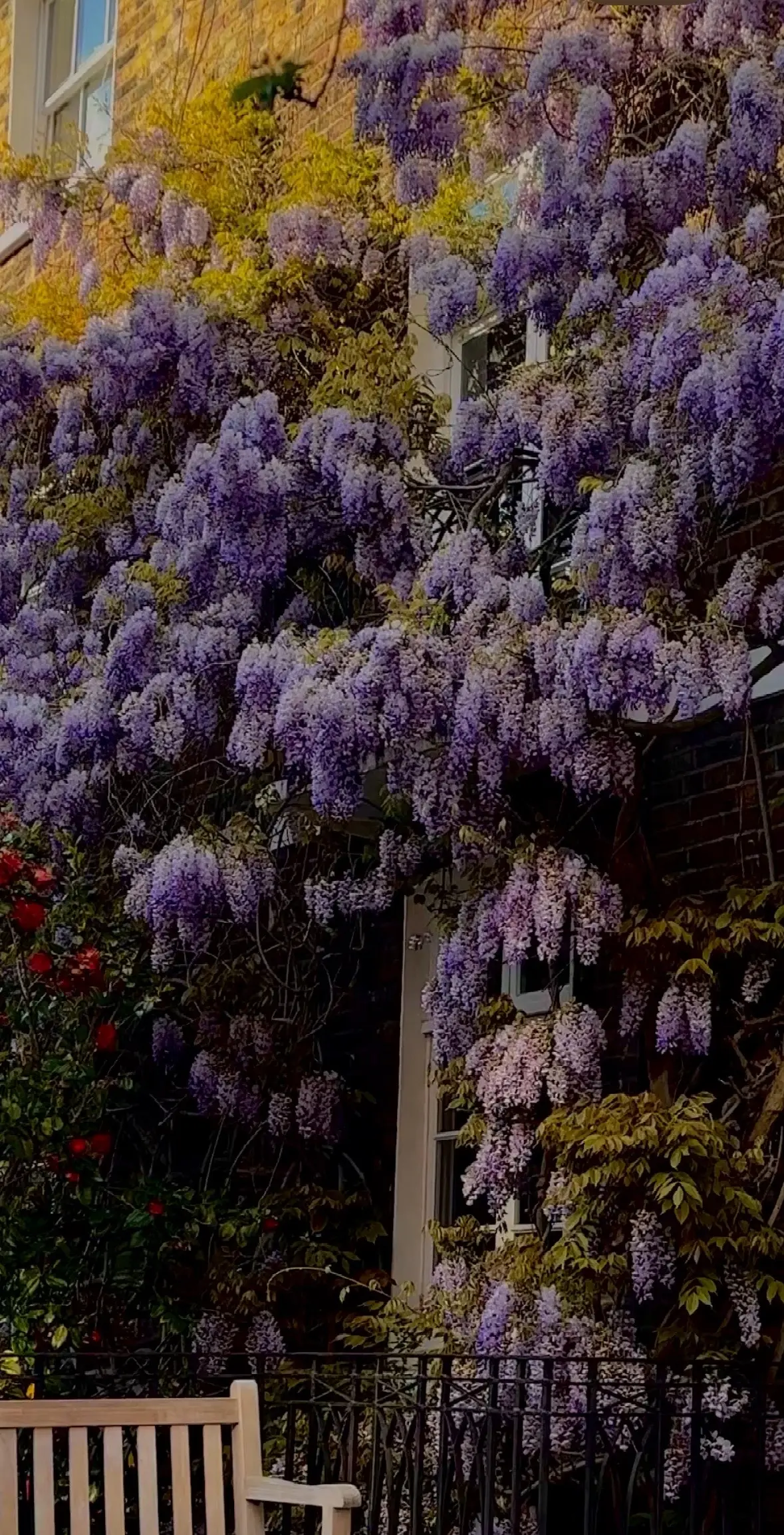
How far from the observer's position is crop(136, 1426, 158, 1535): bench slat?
441cm

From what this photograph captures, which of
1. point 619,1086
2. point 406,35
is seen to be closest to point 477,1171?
point 619,1086

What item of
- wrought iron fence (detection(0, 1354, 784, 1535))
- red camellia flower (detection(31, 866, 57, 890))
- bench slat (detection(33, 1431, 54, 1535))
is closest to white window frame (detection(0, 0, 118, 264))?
red camellia flower (detection(31, 866, 57, 890))

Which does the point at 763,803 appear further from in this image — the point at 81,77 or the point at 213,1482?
the point at 81,77

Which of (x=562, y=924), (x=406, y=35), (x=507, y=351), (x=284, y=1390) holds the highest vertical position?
(x=406, y=35)

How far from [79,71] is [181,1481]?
9.86m

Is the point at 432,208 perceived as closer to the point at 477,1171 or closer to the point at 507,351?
the point at 507,351

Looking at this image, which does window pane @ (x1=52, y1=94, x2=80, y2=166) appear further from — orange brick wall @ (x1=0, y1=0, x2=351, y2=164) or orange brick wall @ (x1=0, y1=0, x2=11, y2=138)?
orange brick wall @ (x1=0, y1=0, x2=351, y2=164)

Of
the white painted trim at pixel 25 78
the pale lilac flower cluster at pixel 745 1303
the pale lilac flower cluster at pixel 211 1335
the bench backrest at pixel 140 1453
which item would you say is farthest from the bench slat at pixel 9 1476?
the white painted trim at pixel 25 78

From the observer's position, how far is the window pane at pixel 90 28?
40.8 ft

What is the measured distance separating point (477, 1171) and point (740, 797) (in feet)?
4.77

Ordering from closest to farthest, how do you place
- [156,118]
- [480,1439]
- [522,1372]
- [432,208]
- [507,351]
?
[522,1372] → [480,1439] → [432,208] → [507,351] → [156,118]

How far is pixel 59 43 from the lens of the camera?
12977 millimetres

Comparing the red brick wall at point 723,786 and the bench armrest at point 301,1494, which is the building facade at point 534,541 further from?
the bench armrest at point 301,1494

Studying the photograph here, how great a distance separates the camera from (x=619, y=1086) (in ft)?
22.8
